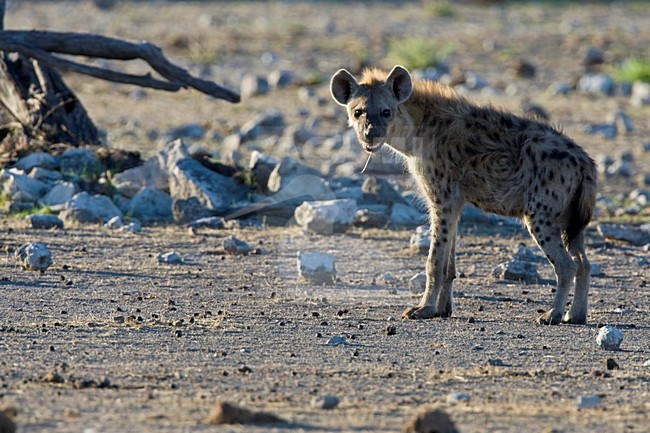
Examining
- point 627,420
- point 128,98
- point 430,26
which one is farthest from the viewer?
point 430,26

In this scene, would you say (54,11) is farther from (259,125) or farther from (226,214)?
(226,214)

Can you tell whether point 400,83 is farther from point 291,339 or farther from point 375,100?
point 291,339

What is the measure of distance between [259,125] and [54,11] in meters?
13.7

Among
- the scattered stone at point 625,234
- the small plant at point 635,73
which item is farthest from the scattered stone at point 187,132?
the small plant at point 635,73

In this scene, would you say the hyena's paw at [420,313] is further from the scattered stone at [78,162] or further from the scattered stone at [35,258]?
the scattered stone at [78,162]

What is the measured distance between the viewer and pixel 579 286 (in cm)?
667

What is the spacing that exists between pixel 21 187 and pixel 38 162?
0.56 meters

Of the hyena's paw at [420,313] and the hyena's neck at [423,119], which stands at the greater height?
the hyena's neck at [423,119]

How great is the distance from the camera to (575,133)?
1394 cm

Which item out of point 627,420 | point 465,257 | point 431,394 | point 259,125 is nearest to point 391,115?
point 465,257

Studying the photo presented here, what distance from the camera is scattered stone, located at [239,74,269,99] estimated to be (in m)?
16.4

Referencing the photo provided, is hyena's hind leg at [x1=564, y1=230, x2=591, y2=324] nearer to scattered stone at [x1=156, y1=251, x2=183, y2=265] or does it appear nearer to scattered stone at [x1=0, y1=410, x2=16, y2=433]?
scattered stone at [x1=156, y1=251, x2=183, y2=265]

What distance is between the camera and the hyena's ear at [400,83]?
7.08 m

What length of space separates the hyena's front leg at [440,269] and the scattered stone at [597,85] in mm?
10349
